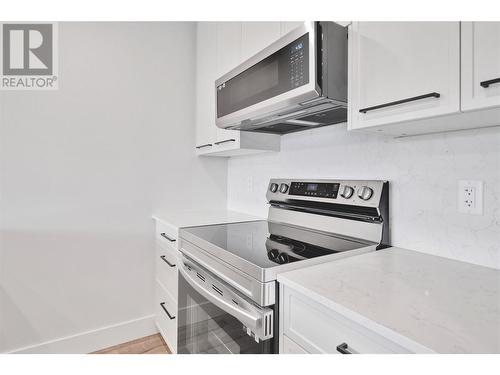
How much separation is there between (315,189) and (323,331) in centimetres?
88

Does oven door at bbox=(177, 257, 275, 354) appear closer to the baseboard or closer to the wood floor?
the wood floor

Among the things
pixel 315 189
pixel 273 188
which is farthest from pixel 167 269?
pixel 315 189

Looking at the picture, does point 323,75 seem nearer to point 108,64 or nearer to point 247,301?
point 247,301

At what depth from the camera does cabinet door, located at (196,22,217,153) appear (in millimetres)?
1990

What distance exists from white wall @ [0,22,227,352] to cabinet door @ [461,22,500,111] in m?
1.82

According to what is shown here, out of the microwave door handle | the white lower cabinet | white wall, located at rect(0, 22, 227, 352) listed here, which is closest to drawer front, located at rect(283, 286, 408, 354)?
the microwave door handle

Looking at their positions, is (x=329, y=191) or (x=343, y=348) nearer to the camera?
(x=343, y=348)

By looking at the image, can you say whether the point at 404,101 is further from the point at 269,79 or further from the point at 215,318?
the point at 215,318

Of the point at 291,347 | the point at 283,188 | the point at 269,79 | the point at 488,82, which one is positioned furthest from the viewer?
the point at 283,188

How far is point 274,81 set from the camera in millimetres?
1194

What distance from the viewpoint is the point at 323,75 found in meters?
1.04

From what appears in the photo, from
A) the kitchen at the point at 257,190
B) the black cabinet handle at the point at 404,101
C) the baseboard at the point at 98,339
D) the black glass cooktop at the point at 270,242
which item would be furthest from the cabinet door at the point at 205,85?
the baseboard at the point at 98,339

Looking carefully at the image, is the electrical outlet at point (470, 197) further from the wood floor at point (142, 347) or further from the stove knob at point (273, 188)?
the wood floor at point (142, 347)
